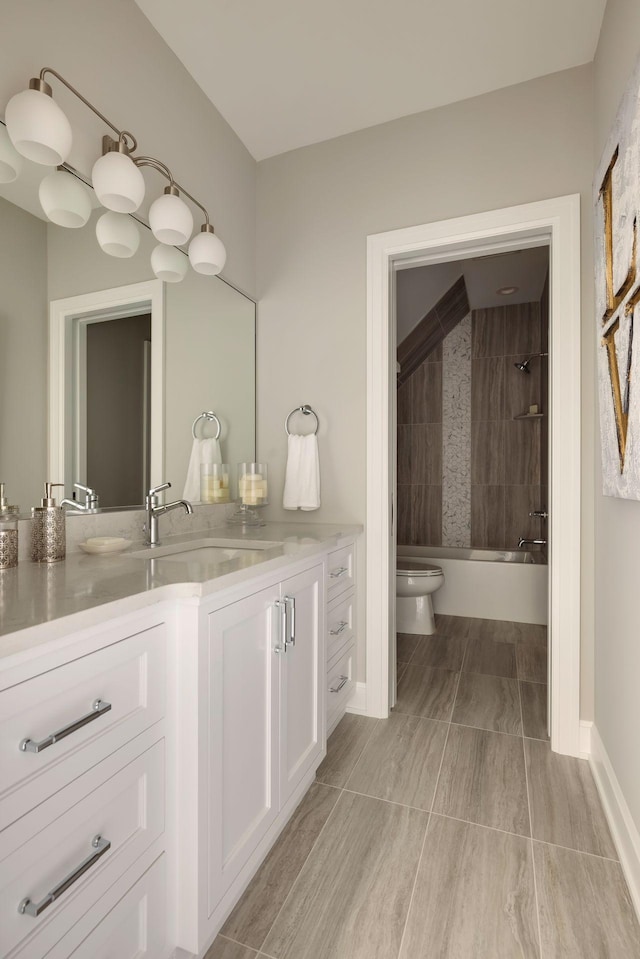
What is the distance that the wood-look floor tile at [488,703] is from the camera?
2.18 meters

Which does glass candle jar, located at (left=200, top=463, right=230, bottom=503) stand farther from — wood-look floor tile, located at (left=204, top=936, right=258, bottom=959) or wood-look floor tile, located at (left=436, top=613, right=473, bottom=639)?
wood-look floor tile, located at (left=436, top=613, right=473, bottom=639)

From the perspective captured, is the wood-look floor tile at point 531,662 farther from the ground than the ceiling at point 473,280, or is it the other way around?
the ceiling at point 473,280

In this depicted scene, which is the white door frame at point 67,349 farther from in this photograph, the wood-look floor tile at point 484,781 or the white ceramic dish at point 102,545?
the wood-look floor tile at point 484,781

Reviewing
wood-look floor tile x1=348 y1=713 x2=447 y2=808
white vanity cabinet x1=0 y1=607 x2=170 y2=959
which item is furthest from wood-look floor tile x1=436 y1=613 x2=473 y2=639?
white vanity cabinet x1=0 y1=607 x2=170 y2=959

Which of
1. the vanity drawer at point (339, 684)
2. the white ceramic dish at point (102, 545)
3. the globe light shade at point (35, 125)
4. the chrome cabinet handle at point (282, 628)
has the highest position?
the globe light shade at point (35, 125)

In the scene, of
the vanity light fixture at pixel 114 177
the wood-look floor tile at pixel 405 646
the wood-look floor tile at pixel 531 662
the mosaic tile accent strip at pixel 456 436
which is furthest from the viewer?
the mosaic tile accent strip at pixel 456 436

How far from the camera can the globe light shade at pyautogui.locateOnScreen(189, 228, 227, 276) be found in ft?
6.17

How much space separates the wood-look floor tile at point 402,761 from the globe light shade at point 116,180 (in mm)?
2033

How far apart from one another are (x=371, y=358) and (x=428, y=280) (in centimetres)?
179

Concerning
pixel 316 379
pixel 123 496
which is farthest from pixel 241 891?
pixel 316 379

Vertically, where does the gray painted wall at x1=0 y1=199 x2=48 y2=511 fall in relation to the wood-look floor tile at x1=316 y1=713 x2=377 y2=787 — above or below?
above

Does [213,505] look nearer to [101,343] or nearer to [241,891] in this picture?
[101,343]

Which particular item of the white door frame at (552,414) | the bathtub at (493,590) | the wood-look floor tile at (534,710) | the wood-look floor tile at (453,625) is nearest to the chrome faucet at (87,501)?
Result: the white door frame at (552,414)

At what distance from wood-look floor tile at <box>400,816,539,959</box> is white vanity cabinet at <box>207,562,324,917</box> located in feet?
1.40
